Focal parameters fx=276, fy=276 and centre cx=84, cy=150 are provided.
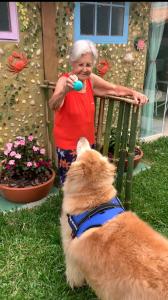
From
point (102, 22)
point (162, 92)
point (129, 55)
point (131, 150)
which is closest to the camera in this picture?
point (131, 150)

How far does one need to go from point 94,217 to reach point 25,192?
1604mm

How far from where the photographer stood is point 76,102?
2.68 metres

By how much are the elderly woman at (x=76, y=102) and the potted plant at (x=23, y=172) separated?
1.94 ft

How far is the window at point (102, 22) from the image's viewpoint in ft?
12.6

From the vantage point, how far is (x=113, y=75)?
4504 millimetres

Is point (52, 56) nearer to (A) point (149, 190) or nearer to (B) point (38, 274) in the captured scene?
(A) point (149, 190)

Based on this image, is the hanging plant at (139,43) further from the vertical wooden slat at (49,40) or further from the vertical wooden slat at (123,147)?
the vertical wooden slat at (123,147)

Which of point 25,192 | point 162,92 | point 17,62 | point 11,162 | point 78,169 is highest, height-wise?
point 17,62

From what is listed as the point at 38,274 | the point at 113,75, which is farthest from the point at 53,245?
the point at 113,75

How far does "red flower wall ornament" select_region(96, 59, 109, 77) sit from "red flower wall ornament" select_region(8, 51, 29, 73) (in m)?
1.25

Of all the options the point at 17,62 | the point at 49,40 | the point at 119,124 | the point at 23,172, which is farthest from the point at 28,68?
the point at 119,124

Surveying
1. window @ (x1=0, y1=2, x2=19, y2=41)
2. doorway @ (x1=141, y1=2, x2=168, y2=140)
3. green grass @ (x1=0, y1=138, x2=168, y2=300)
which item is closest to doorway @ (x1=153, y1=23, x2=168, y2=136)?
doorway @ (x1=141, y1=2, x2=168, y2=140)

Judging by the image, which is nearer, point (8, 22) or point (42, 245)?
point (42, 245)

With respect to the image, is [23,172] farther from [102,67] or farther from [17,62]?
[102,67]
